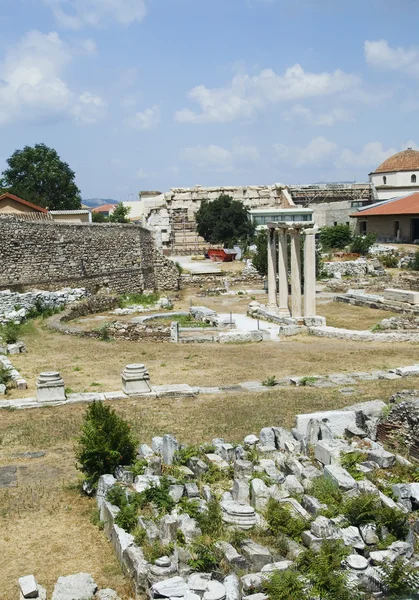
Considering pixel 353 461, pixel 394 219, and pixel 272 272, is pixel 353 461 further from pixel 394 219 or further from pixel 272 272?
pixel 394 219

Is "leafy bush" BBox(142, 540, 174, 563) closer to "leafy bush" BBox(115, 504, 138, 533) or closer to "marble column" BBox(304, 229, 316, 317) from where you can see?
"leafy bush" BBox(115, 504, 138, 533)

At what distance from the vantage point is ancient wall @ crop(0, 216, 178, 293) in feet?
98.5

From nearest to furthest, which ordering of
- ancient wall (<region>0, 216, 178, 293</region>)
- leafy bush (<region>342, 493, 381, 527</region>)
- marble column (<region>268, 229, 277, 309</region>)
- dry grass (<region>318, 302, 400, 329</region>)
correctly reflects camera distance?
Result: leafy bush (<region>342, 493, 381, 527</region>), dry grass (<region>318, 302, 400, 329</region>), marble column (<region>268, 229, 277, 309</region>), ancient wall (<region>0, 216, 178, 293</region>)

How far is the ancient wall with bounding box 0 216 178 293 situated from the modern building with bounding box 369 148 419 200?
37.2 m

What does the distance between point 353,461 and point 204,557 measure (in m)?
2.93

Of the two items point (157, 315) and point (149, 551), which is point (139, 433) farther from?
point (157, 315)

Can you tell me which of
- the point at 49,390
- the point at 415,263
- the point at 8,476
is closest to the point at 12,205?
the point at 415,263

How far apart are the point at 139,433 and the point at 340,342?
11527 millimetres

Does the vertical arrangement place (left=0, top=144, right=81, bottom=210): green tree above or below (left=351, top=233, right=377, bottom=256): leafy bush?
above

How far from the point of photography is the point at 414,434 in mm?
10469

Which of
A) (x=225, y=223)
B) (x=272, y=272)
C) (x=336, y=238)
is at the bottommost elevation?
(x=272, y=272)

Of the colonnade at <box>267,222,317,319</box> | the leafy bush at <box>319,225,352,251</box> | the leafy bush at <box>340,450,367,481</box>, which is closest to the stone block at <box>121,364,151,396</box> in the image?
the leafy bush at <box>340,450,367,481</box>

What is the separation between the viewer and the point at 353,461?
917cm

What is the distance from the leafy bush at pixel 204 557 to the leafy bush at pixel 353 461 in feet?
7.96
